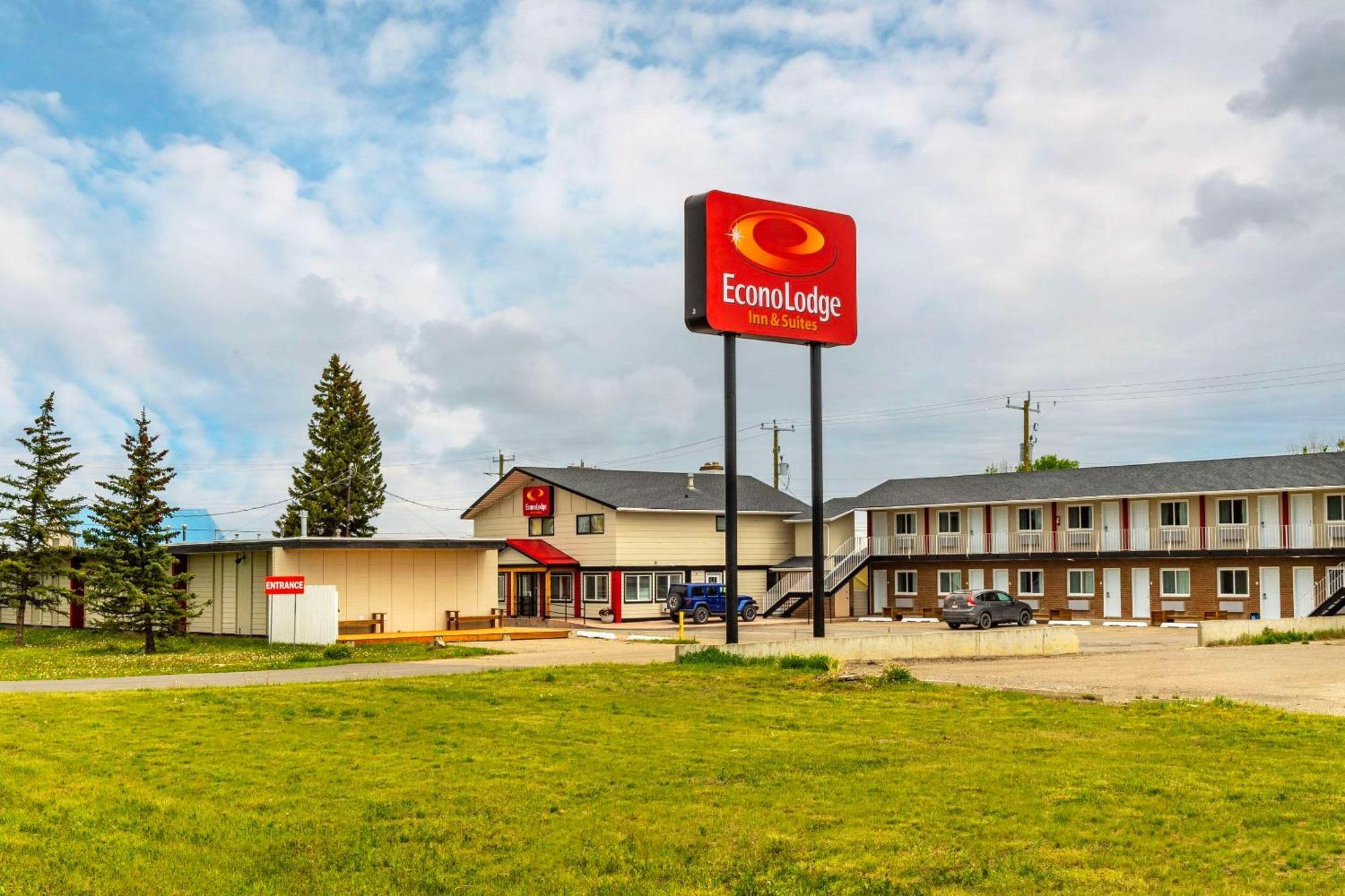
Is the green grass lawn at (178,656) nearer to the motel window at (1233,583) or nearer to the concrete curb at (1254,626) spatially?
the concrete curb at (1254,626)

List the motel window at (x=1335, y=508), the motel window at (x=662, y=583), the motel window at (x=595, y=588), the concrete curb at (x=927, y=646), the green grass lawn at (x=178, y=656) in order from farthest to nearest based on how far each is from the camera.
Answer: the motel window at (x=662, y=583), the motel window at (x=595, y=588), the motel window at (x=1335, y=508), the green grass lawn at (x=178, y=656), the concrete curb at (x=927, y=646)

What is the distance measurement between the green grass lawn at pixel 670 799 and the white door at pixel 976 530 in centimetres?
3939

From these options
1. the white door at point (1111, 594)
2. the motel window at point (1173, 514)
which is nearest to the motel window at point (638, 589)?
the white door at point (1111, 594)

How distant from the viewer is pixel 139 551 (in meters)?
35.1

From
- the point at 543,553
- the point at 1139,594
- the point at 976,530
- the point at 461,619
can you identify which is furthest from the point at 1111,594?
the point at 461,619

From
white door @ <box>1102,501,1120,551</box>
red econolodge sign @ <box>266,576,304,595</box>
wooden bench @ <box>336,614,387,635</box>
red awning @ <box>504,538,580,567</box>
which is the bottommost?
wooden bench @ <box>336,614,387,635</box>

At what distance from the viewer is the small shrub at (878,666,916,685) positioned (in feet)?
70.5

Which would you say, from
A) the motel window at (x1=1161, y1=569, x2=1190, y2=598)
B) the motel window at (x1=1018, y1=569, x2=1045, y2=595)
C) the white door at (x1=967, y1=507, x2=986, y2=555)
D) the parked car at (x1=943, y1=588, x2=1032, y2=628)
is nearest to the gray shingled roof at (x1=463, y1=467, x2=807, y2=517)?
the white door at (x1=967, y1=507, x2=986, y2=555)

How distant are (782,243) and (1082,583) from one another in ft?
96.1

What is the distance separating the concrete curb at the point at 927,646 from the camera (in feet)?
87.1

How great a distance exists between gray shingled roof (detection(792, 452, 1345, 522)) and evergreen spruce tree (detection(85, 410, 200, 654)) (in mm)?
34743

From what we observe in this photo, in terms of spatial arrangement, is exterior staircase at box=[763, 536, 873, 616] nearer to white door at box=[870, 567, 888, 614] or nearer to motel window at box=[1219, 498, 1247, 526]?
white door at box=[870, 567, 888, 614]

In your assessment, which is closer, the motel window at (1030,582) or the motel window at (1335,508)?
the motel window at (1335,508)

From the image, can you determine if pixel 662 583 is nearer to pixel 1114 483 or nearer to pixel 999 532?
pixel 999 532
